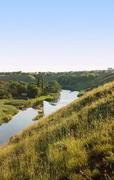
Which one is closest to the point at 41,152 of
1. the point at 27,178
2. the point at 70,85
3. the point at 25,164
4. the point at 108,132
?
the point at 25,164

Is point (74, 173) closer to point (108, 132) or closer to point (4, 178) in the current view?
point (108, 132)

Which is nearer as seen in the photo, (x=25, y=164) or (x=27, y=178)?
(x=27, y=178)

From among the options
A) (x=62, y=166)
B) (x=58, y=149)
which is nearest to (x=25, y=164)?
(x=58, y=149)

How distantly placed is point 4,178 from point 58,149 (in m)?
2.01

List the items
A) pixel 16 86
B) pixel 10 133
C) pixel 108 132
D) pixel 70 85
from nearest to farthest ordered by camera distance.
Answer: pixel 108 132 → pixel 10 133 → pixel 16 86 → pixel 70 85

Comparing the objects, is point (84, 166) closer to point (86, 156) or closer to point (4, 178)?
point (86, 156)

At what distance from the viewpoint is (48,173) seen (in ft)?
17.2

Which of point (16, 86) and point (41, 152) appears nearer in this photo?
point (41, 152)

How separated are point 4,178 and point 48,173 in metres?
1.71

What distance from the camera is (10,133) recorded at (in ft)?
113

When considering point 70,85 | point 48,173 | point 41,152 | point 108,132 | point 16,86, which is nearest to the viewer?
point 48,173

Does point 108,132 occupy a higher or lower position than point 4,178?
higher

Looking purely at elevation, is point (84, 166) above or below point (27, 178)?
above

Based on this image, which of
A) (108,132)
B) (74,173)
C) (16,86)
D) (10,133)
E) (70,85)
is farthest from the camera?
(70,85)
